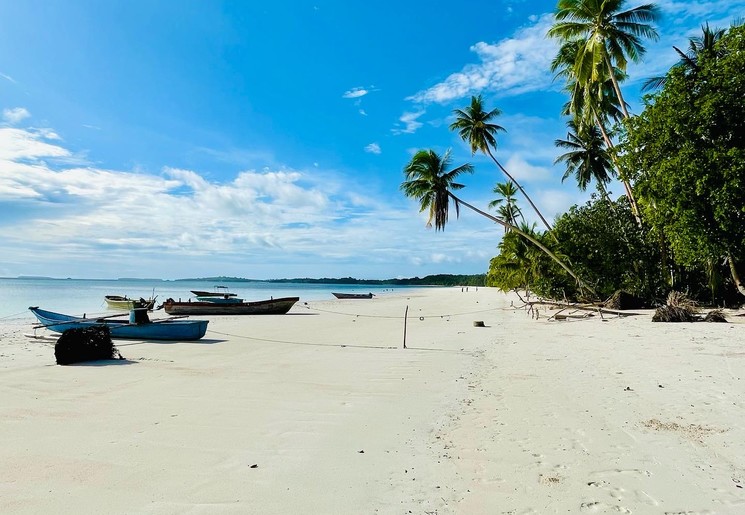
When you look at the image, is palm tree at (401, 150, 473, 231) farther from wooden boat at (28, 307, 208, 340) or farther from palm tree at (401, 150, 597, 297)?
wooden boat at (28, 307, 208, 340)

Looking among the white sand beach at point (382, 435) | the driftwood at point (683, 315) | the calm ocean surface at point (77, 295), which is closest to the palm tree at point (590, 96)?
the driftwood at point (683, 315)

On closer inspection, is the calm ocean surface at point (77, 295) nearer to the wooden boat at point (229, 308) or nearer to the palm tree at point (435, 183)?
the wooden boat at point (229, 308)

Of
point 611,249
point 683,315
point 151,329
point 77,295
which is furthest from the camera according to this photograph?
point 77,295

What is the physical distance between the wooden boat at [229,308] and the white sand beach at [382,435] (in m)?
15.7

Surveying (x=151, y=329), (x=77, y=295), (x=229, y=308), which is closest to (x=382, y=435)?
(x=151, y=329)

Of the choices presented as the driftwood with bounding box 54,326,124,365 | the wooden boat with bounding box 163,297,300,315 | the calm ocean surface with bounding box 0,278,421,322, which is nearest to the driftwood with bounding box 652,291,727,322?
the driftwood with bounding box 54,326,124,365

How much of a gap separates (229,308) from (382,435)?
21.7 meters

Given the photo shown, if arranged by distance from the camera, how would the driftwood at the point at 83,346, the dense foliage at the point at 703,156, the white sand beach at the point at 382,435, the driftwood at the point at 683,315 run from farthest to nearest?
the driftwood at the point at 683,315, the dense foliage at the point at 703,156, the driftwood at the point at 83,346, the white sand beach at the point at 382,435

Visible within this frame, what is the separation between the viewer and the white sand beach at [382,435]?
125 inches

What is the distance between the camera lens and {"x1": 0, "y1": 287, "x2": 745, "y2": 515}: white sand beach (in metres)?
3.17

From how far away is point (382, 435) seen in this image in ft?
14.8

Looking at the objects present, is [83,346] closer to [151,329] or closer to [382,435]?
[151,329]

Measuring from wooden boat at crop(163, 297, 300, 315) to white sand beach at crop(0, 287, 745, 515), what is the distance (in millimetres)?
15675

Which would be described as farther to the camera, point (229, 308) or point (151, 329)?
point (229, 308)
